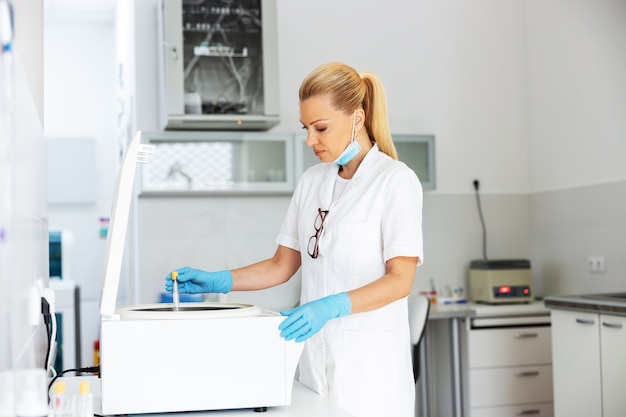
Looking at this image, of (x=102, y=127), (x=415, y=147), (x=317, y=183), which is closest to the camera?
(x=317, y=183)

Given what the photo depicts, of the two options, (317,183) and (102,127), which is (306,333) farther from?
(102,127)

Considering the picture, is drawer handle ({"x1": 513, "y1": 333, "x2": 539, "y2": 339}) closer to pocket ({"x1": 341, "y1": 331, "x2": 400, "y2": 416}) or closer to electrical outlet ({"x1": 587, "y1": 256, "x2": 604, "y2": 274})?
electrical outlet ({"x1": 587, "y1": 256, "x2": 604, "y2": 274})

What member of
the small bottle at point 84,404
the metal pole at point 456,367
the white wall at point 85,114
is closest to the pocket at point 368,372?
the small bottle at point 84,404

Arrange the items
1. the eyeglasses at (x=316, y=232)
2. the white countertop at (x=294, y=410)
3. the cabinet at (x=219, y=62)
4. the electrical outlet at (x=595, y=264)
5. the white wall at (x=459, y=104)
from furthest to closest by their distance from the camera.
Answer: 1. the white wall at (x=459, y=104)
2. the electrical outlet at (x=595, y=264)
3. the cabinet at (x=219, y=62)
4. the eyeglasses at (x=316, y=232)
5. the white countertop at (x=294, y=410)

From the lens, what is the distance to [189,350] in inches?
57.4

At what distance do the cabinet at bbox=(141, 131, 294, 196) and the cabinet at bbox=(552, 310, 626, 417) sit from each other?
1527mm

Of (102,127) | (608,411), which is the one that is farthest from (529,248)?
(102,127)

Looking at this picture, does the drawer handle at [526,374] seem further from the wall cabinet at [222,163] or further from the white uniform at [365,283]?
the white uniform at [365,283]

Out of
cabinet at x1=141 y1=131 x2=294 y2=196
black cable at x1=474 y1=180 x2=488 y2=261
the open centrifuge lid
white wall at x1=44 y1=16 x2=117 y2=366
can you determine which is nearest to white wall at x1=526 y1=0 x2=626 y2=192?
black cable at x1=474 y1=180 x2=488 y2=261

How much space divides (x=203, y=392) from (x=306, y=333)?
23 cm

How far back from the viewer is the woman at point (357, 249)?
1936 mm

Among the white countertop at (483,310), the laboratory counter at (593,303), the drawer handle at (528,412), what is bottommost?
the drawer handle at (528,412)

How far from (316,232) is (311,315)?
475 millimetres

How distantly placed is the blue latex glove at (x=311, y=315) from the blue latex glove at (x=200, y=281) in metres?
0.47
